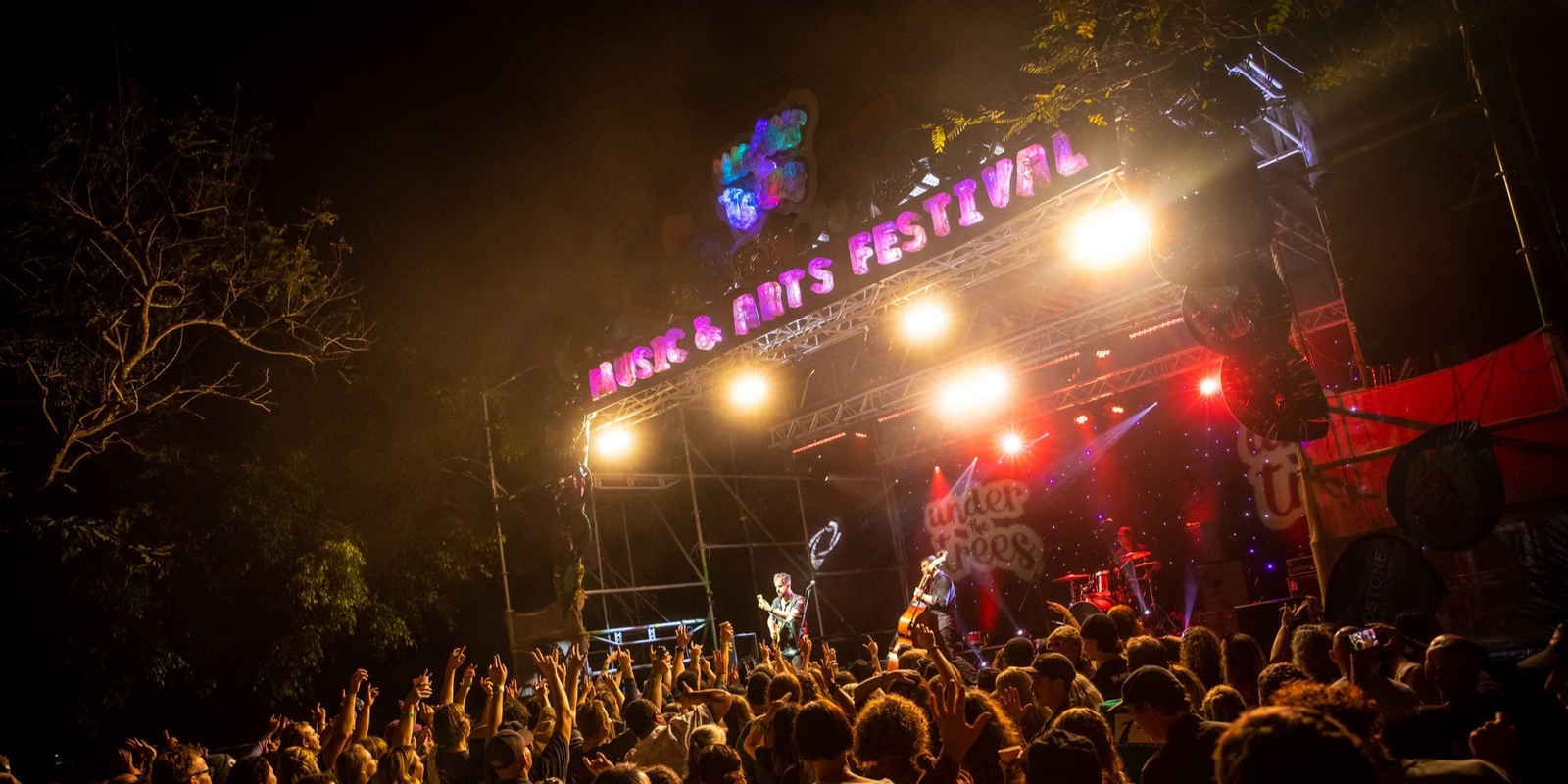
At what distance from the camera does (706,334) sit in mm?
13539

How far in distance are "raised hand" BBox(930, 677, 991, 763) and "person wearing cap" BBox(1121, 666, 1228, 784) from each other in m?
0.62

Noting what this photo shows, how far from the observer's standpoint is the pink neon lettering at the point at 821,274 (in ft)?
39.5

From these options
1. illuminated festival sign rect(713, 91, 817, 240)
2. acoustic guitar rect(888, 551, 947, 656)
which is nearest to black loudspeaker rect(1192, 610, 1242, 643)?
acoustic guitar rect(888, 551, 947, 656)

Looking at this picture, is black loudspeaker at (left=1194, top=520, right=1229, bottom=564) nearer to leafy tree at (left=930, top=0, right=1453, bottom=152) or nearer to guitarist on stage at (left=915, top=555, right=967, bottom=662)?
guitarist on stage at (left=915, top=555, right=967, bottom=662)

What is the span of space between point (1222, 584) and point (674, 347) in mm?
8365

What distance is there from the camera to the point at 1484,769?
8.01 feet

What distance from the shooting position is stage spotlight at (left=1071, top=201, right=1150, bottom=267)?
9.79m

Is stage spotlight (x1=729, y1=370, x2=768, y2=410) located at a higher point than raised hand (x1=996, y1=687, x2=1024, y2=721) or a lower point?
higher

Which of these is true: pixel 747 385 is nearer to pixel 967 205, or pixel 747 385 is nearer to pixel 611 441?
pixel 611 441

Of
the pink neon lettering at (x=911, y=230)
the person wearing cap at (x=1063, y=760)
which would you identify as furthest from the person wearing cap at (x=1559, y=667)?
the pink neon lettering at (x=911, y=230)

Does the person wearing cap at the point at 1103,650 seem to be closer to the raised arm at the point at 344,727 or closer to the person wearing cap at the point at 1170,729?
the person wearing cap at the point at 1170,729

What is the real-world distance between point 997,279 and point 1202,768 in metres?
12.1

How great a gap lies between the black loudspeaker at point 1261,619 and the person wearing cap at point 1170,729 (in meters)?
6.67

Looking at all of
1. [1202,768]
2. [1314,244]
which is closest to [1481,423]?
[1314,244]
